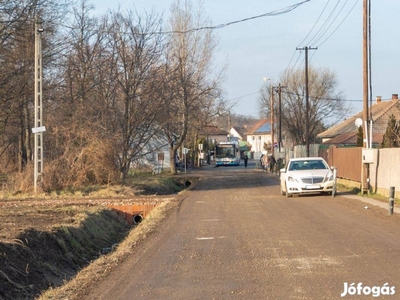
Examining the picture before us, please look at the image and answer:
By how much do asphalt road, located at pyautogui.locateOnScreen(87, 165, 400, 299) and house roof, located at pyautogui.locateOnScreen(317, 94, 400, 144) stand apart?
146ft

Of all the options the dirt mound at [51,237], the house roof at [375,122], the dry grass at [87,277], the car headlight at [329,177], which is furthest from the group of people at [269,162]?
the dry grass at [87,277]

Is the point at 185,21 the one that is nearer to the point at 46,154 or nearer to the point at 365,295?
the point at 46,154

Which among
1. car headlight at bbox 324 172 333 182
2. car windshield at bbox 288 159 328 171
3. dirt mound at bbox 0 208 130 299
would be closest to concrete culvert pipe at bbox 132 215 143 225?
dirt mound at bbox 0 208 130 299

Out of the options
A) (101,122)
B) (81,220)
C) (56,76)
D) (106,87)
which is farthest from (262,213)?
(56,76)

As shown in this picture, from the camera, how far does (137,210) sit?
77.4 ft

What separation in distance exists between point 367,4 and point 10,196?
691 inches

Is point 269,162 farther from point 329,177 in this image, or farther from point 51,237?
point 51,237

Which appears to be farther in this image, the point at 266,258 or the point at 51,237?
the point at 51,237

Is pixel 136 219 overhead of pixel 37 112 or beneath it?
beneath

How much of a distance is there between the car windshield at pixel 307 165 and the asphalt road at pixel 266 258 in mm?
6684

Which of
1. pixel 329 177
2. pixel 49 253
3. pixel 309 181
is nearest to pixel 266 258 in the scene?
pixel 49 253

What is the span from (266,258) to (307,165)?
603 inches

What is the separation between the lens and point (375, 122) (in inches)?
2579

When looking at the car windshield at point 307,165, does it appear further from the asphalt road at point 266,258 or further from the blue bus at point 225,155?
the blue bus at point 225,155
